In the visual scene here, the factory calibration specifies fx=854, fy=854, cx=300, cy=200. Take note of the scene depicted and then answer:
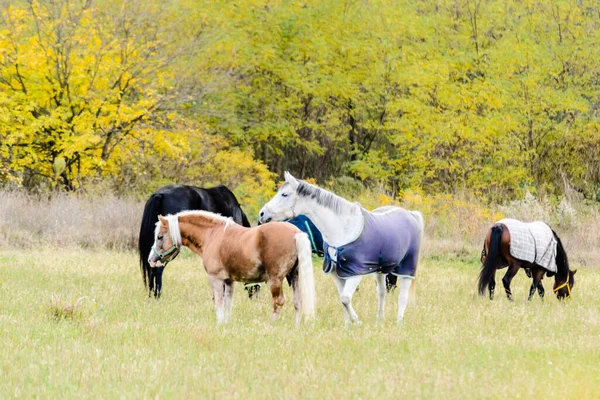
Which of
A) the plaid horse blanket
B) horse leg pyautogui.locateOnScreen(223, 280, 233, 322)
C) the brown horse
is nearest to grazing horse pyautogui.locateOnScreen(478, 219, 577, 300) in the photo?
the plaid horse blanket

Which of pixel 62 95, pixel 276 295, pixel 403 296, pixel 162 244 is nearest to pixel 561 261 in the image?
pixel 403 296

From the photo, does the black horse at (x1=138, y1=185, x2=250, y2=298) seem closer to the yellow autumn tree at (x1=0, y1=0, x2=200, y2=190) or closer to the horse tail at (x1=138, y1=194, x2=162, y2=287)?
the horse tail at (x1=138, y1=194, x2=162, y2=287)

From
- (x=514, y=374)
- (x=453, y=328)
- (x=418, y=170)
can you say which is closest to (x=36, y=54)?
(x=418, y=170)

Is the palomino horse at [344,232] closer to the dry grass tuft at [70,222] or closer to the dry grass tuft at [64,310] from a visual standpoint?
the dry grass tuft at [64,310]

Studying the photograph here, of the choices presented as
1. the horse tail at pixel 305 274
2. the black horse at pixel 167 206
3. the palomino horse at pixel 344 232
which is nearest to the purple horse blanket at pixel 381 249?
the palomino horse at pixel 344 232

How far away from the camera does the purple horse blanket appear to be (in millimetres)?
9898

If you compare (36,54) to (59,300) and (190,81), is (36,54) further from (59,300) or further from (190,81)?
(59,300)

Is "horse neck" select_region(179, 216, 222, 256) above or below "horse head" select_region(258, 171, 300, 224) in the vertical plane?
below

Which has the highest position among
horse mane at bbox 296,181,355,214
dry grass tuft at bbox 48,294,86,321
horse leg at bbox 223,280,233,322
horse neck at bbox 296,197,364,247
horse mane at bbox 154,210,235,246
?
horse mane at bbox 296,181,355,214

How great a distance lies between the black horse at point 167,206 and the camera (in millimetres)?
12523

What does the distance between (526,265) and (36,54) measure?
56.3 feet

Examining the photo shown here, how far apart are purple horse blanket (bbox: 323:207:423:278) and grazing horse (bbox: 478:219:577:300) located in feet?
7.05

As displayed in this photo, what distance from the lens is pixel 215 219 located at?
1063cm

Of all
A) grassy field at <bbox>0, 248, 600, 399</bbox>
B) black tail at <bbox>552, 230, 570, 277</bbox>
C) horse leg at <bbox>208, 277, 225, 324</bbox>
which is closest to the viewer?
grassy field at <bbox>0, 248, 600, 399</bbox>
